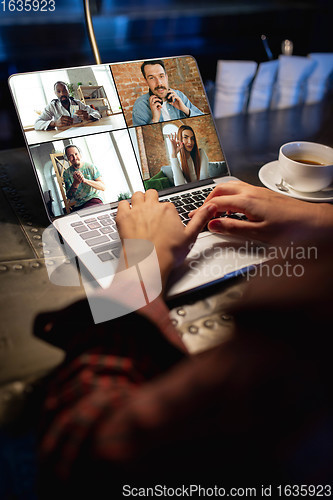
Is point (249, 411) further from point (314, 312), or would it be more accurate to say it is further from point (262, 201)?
point (262, 201)

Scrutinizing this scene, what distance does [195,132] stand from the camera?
79 cm

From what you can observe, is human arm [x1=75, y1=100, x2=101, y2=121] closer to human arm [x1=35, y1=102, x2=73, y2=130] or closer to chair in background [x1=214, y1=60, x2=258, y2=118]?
human arm [x1=35, y1=102, x2=73, y2=130]

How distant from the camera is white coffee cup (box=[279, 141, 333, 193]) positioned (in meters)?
0.71

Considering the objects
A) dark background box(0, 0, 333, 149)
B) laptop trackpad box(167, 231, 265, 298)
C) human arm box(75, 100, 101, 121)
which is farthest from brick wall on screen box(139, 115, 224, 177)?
dark background box(0, 0, 333, 149)

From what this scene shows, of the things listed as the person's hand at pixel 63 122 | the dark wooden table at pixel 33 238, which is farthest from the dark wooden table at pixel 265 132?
the person's hand at pixel 63 122

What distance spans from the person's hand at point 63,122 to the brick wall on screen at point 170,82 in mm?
123

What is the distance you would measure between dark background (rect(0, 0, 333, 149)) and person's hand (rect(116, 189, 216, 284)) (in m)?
0.98

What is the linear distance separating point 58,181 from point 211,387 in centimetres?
52

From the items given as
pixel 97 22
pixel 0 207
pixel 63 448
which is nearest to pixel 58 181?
pixel 0 207

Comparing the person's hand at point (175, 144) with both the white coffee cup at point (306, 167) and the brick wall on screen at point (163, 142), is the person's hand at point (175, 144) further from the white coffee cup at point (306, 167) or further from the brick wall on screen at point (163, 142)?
the white coffee cup at point (306, 167)

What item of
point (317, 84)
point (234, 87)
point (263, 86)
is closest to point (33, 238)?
point (234, 87)

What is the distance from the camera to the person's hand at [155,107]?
0.76 meters

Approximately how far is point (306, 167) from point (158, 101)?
37 centimetres

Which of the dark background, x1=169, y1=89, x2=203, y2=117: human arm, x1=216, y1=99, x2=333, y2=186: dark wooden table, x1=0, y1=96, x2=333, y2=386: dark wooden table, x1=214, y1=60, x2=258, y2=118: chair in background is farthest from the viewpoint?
x1=214, y1=60, x2=258, y2=118: chair in background
